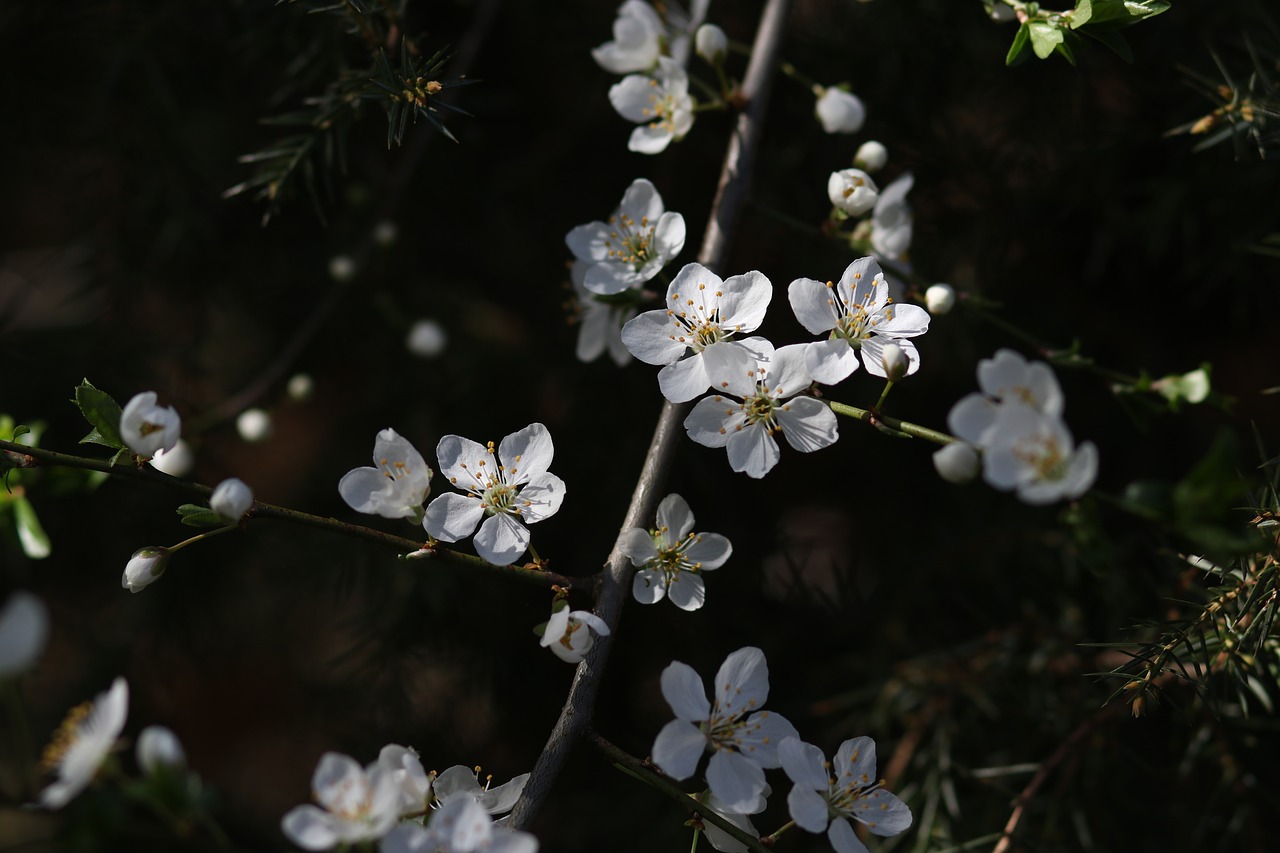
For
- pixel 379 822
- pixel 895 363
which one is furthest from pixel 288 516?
pixel 895 363

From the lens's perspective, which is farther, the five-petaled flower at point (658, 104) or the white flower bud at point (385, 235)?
the white flower bud at point (385, 235)

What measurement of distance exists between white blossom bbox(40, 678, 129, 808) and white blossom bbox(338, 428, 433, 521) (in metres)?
0.26

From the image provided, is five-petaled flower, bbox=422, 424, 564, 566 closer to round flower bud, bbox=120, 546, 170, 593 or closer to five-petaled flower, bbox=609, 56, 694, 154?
round flower bud, bbox=120, 546, 170, 593

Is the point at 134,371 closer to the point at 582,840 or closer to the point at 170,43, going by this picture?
the point at 170,43

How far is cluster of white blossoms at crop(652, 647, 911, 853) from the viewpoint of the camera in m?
0.80

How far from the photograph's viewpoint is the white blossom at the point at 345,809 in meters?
0.69

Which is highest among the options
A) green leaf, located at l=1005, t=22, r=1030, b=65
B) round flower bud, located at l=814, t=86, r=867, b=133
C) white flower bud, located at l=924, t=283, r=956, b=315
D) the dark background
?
green leaf, located at l=1005, t=22, r=1030, b=65

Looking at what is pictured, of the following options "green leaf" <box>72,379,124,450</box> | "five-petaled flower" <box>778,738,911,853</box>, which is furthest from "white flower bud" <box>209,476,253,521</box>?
"five-petaled flower" <box>778,738,911,853</box>

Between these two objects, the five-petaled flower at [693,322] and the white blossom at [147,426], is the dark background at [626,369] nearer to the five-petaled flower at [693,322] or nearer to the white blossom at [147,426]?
the five-petaled flower at [693,322]

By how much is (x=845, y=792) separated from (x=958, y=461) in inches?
13.8

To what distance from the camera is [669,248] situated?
3.23 feet

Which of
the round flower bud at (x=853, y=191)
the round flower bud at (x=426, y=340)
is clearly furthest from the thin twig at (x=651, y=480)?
the round flower bud at (x=426, y=340)

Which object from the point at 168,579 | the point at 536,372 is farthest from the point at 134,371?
the point at 536,372

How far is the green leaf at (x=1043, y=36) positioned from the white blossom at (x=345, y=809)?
Result: 865 millimetres
